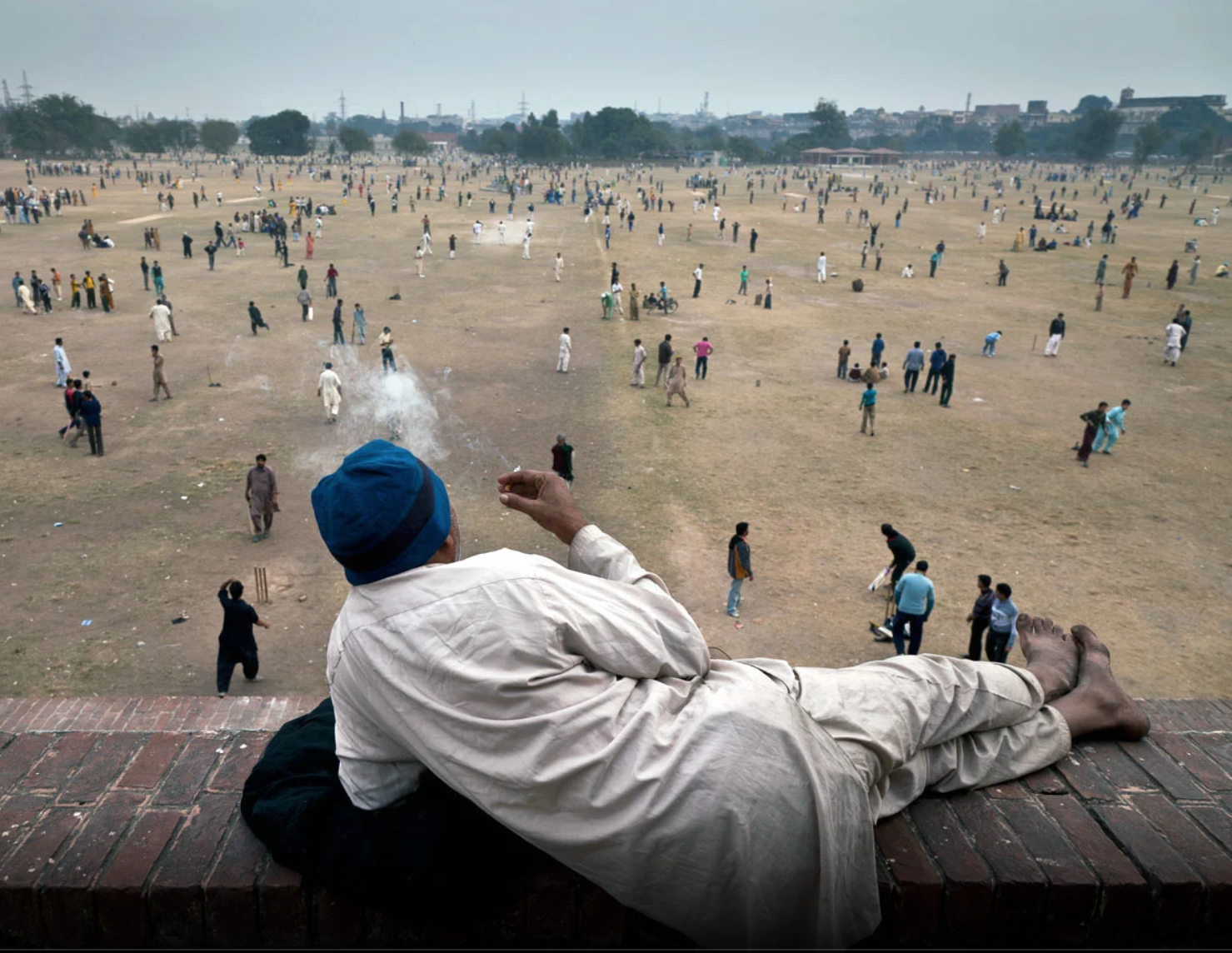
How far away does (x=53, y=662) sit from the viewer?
7.68 m

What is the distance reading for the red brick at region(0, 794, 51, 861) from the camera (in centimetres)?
186

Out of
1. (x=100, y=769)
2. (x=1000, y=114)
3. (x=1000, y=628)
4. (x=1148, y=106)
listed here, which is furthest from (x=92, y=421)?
(x=1000, y=114)

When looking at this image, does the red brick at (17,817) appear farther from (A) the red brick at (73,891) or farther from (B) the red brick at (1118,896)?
(B) the red brick at (1118,896)

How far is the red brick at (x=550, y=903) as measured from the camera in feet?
5.55

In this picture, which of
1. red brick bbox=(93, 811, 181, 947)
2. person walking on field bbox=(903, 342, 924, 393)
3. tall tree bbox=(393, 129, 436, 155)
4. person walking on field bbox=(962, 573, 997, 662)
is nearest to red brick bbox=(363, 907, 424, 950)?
red brick bbox=(93, 811, 181, 947)

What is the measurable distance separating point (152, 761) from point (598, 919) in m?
1.30

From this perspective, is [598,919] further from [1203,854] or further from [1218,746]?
[1218,746]

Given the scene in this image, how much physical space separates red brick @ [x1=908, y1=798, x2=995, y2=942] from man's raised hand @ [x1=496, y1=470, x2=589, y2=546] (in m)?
1.12

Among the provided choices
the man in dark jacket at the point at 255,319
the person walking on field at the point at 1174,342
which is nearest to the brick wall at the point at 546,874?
the man in dark jacket at the point at 255,319

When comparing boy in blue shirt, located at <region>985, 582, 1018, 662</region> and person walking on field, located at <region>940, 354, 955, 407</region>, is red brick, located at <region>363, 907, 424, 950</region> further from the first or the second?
person walking on field, located at <region>940, 354, 955, 407</region>

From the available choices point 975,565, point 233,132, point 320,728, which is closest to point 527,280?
point 975,565

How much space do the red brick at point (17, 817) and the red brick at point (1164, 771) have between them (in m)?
2.83

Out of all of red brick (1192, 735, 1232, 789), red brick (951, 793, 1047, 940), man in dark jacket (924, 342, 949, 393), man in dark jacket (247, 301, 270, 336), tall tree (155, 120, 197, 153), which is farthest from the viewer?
tall tree (155, 120, 197, 153)

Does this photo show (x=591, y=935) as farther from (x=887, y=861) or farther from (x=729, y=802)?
(x=887, y=861)
